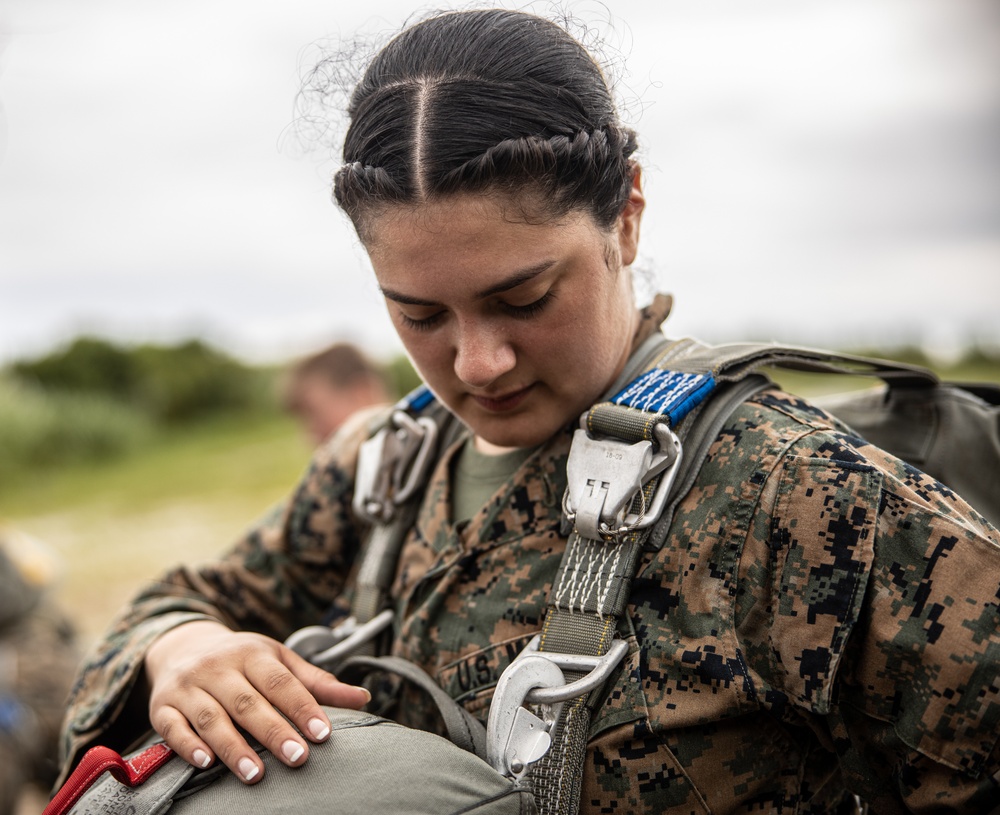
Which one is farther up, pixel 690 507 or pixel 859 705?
pixel 690 507

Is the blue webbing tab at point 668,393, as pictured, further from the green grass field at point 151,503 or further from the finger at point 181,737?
the green grass field at point 151,503

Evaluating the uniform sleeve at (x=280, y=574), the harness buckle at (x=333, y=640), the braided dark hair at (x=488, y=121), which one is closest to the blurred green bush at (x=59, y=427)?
the uniform sleeve at (x=280, y=574)

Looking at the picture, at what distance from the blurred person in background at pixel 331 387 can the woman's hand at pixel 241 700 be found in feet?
13.6

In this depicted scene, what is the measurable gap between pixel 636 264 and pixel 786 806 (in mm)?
1260

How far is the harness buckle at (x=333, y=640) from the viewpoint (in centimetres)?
207

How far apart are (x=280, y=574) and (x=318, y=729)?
3.09 feet

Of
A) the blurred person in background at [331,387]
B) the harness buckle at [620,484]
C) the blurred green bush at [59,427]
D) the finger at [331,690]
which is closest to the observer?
the harness buckle at [620,484]

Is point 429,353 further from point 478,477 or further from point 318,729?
point 318,729

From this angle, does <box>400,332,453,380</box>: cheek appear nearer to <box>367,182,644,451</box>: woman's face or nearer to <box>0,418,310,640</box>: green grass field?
<box>367,182,644,451</box>: woman's face

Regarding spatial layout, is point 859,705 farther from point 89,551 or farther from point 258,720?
point 89,551

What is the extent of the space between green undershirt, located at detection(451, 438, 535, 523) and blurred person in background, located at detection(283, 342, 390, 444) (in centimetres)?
393

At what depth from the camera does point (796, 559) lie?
1604mm

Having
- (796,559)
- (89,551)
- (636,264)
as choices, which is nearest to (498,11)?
(636,264)

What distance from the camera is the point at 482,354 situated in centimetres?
175
